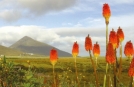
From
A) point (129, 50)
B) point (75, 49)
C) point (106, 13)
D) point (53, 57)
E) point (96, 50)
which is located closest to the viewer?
point (129, 50)

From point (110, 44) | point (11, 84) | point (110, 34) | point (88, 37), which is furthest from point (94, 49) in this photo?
point (11, 84)

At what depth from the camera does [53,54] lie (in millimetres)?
5375

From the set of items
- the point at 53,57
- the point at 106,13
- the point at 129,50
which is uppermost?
the point at 106,13

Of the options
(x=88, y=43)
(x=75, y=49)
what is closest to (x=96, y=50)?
(x=88, y=43)

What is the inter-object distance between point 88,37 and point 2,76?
345 cm

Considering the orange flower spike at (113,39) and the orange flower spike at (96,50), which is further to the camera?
the orange flower spike at (96,50)

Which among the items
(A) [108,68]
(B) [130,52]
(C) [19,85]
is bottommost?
(C) [19,85]

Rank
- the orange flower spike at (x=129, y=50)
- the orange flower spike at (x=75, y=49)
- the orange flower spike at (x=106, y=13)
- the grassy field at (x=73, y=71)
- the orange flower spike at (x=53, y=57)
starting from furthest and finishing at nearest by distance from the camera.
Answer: the grassy field at (x=73, y=71), the orange flower spike at (x=75, y=49), the orange flower spike at (x=53, y=57), the orange flower spike at (x=106, y=13), the orange flower spike at (x=129, y=50)

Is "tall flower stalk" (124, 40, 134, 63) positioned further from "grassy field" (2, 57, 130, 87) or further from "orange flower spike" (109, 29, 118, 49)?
"grassy field" (2, 57, 130, 87)

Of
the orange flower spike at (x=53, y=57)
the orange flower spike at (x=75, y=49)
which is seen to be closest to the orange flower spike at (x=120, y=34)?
the orange flower spike at (x=75, y=49)

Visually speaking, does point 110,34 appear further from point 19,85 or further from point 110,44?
A: point 19,85

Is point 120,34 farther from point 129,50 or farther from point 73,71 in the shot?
point 73,71

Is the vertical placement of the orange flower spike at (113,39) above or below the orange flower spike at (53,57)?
above

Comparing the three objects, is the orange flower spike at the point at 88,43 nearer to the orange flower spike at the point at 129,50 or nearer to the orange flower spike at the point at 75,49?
the orange flower spike at the point at 75,49
